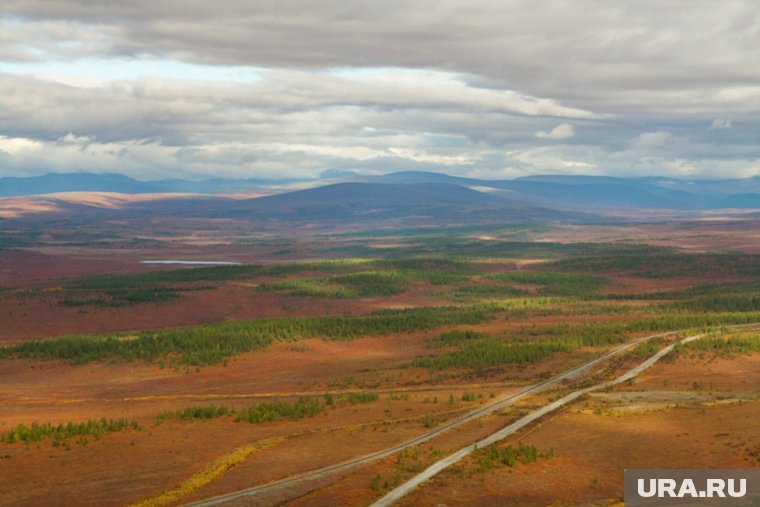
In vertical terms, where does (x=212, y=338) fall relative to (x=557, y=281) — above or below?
below

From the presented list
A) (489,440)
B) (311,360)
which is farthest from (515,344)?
(489,440)

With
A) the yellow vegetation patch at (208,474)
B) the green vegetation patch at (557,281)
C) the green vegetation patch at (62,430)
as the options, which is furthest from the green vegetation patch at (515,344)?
→ the green vegetation patch at (557,281)

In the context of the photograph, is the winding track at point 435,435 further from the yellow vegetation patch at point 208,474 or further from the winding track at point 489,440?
the yellow vegetation patch at point 208,474

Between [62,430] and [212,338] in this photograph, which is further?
[212,338]

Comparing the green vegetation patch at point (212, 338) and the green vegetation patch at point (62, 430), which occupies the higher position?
the green vegetation patch at point (62, 430)

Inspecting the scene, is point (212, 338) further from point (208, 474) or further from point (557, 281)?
point (557, 281)

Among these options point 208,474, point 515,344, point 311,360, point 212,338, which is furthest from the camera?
point 212,338

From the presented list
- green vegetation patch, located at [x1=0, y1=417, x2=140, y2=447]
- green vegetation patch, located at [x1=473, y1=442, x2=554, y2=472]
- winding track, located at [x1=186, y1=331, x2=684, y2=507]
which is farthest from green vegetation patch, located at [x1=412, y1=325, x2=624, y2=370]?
green vegetation patch, located at [x1=473, y1=442, x2=554, y2=472]

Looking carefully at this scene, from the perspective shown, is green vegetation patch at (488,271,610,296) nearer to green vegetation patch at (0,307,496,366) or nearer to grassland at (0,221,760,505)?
grassland at (0,221,760,505)

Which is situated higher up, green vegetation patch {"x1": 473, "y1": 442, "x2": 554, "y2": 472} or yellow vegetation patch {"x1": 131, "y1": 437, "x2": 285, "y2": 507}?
green vegetation patch {"x1": 473, "y1": 442, "x2": 554, "y2": 472}

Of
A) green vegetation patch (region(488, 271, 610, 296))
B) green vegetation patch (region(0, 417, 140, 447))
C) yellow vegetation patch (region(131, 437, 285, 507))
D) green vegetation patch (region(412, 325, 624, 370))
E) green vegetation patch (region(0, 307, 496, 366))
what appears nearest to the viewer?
yellow vegetation patch (region(131, 437, 285, 507))
